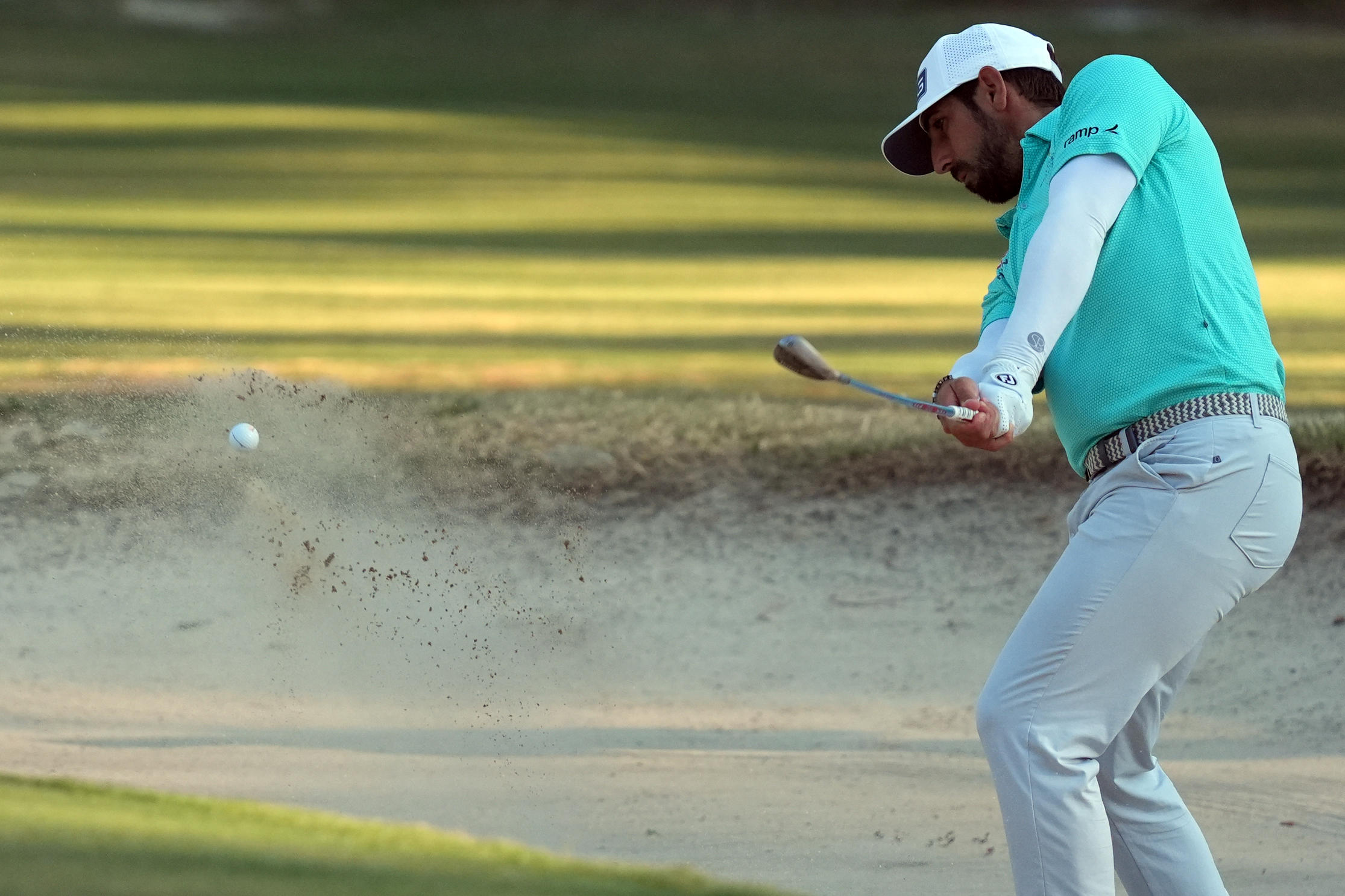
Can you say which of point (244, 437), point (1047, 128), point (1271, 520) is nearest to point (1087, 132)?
point (1047, 128)

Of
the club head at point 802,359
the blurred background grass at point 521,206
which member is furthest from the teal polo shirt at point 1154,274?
the blurred background grass at point 521,206

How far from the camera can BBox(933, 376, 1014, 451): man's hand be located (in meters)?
3.00

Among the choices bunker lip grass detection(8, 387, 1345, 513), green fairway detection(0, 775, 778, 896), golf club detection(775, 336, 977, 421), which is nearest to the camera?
green fairway detection(0, 775, 778, 896)

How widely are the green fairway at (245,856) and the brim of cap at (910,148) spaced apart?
137 centimetres

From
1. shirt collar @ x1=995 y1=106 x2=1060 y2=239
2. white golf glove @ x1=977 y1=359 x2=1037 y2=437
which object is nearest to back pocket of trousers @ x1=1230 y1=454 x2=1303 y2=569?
white golf glove @ x1=977 y1=359 x2=1037 y2=437

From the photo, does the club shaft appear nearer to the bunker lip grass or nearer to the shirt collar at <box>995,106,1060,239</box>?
the shirt collar at <box>995,106,1060,239</box>

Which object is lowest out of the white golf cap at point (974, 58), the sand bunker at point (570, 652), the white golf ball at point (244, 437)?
the sand bunker at point (570, 652)

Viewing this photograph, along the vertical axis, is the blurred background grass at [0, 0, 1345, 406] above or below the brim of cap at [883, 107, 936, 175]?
below

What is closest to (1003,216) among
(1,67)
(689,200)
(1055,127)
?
(1055,127)

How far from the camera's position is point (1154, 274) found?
302 cm

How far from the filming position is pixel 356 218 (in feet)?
51.9

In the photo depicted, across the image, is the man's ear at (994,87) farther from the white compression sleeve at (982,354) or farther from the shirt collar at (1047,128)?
the white compression sleeve at (982,354)

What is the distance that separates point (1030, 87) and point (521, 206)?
13.9 m

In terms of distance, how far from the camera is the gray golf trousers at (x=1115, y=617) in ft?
9.79
